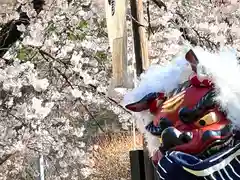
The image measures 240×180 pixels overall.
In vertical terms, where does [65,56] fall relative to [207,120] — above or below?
above

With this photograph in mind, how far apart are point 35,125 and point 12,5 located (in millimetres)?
1103

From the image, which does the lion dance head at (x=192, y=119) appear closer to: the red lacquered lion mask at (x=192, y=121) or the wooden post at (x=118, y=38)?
the red lacquered lion mask at (x=192, y=121)

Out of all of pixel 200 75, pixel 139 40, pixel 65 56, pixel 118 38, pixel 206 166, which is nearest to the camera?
pixel 206 166

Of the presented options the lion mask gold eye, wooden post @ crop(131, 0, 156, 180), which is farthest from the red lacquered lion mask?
wooden post @ crop(131, 0, 156, 180)

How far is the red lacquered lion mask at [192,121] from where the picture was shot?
1.87 metres

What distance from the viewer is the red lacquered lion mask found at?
1870mm

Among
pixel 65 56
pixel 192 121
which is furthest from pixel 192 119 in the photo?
pixel 65 56

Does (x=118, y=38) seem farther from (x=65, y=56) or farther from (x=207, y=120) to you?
(x=65, y=56)

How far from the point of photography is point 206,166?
184 centimetres

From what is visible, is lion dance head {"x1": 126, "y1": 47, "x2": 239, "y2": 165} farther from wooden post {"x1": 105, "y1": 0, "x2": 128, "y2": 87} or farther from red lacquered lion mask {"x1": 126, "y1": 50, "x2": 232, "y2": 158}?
wooden post {"x1": 105, "y1": 0, "x2": 128, "y2": 87}

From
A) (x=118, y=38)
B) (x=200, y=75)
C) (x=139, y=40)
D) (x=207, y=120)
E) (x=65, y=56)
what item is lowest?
(x=207, y=120)

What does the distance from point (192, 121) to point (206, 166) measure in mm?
163

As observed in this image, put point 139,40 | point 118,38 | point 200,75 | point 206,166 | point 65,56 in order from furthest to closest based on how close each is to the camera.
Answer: point 65,56, point 139,40, point 118,38, point 200,75, point 206,166

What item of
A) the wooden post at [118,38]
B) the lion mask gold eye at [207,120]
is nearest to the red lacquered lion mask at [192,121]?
the lion mask gold eye at [207,120]
